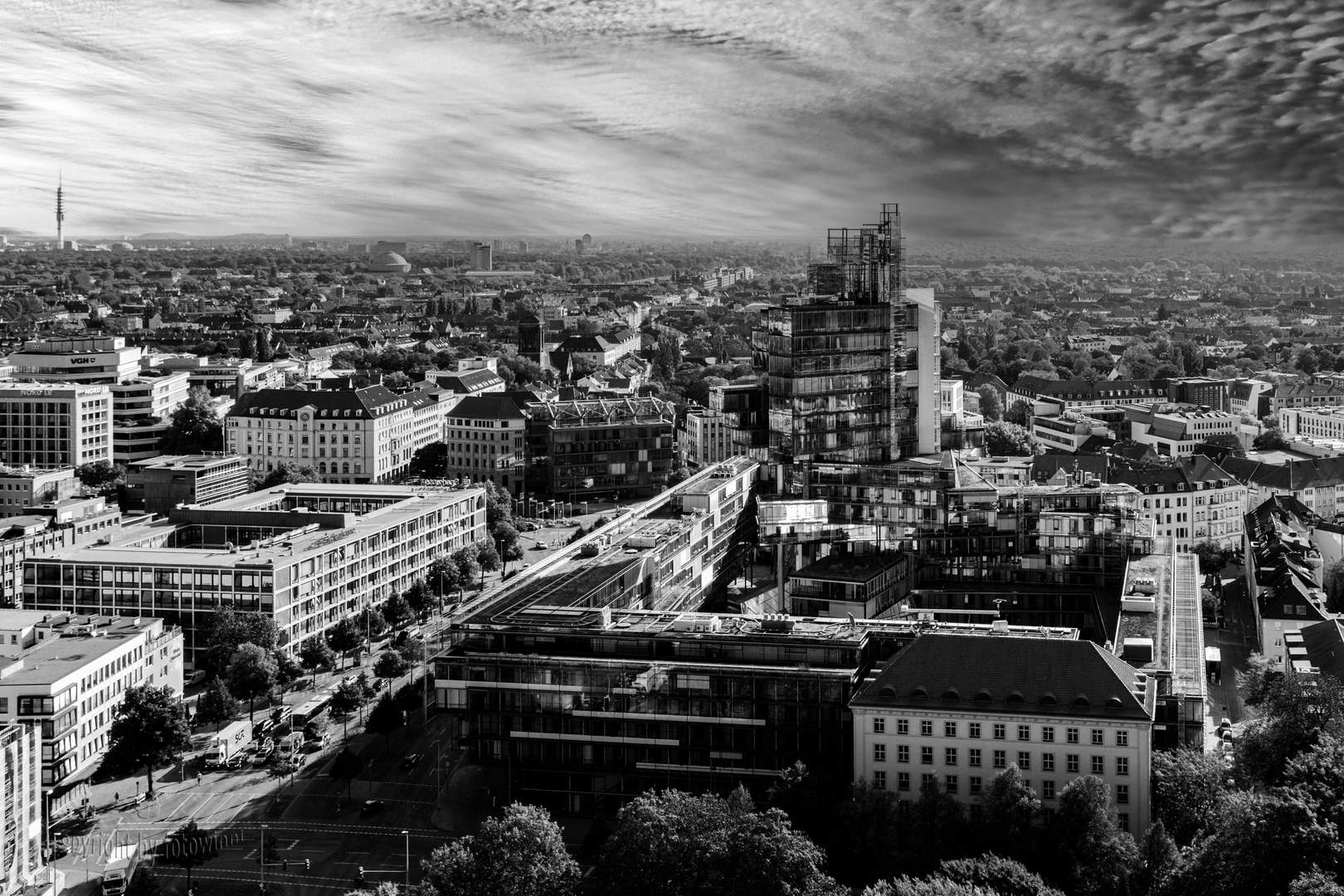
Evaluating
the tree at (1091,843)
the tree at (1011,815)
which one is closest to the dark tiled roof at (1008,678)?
the tree at (1011,815)

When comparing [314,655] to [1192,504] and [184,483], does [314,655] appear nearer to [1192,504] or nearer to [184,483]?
[184,483]

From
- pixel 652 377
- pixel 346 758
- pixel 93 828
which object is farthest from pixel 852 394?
pixel 652 377

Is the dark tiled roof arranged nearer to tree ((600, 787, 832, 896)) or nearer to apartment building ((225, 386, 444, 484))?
tree ((600, 787, 832, 896))

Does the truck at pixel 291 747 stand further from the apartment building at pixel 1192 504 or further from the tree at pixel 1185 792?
the apartment building at pixel 1192 504

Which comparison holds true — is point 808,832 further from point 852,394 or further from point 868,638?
point 852,394

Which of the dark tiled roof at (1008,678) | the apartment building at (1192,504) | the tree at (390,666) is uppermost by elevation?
the apartment building at (1192,504)

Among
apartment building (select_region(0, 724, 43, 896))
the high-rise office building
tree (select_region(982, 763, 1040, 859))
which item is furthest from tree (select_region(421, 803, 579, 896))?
the high-rise office building
